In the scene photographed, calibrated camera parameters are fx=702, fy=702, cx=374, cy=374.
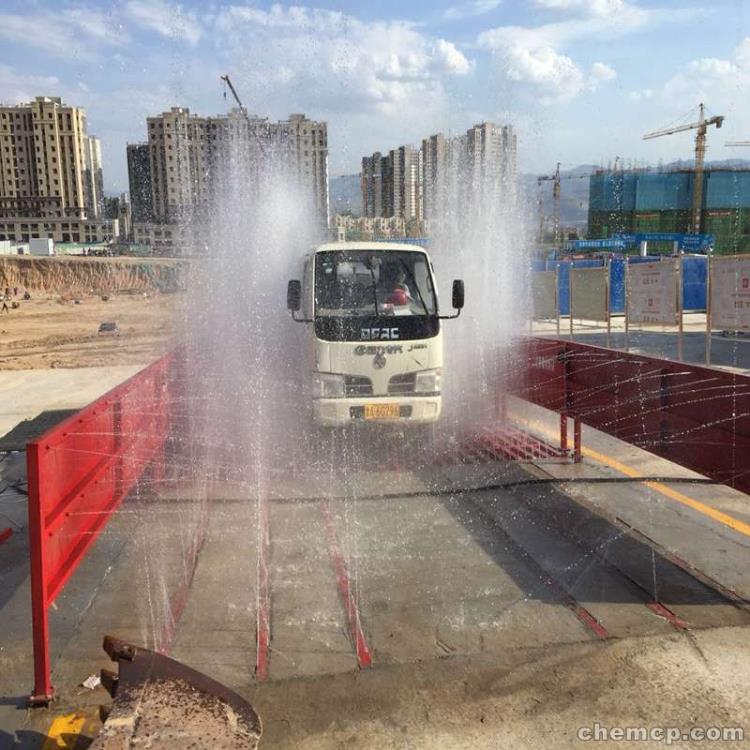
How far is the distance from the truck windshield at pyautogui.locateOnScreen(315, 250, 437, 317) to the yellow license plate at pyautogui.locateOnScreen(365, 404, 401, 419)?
102cm

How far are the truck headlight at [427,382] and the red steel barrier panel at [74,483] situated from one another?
2.92 meters

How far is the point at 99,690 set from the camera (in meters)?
3.70

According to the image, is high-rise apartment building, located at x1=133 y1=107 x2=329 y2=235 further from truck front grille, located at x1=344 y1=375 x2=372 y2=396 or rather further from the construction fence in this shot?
truck front grille, located at x1=344 y1=375 x2=372 y2=396

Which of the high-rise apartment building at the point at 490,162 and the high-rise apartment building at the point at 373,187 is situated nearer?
the high-rise apartment building at the point at 490,162

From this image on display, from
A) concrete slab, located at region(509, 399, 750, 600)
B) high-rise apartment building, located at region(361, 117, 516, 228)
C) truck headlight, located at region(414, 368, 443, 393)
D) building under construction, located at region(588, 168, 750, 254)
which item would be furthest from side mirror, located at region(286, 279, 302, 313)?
building under construction, located at region(588, 168, 750, 254)

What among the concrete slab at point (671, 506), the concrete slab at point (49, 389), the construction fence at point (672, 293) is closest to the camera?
the concrete slab at point (671, 506)

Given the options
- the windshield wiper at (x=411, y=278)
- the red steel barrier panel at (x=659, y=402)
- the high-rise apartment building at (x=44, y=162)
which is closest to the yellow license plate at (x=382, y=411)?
the windshield wiper at (x=411, y=278)

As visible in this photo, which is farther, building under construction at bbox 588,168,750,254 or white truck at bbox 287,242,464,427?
building under construction at bbox 588,168,750,254

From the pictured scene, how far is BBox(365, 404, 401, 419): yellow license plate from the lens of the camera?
7.52 metres

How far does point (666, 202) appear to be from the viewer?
75.2 metres

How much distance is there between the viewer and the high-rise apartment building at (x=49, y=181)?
99375mm

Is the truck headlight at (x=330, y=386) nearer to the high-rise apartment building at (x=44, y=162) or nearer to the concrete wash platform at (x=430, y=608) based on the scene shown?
the concrete wash platform at (x=430, y=608)

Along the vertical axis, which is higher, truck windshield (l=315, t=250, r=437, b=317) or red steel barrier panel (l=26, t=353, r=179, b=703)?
truck windshield (l=315, t=250, r=437, b=317)

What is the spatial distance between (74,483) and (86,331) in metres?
24.4
